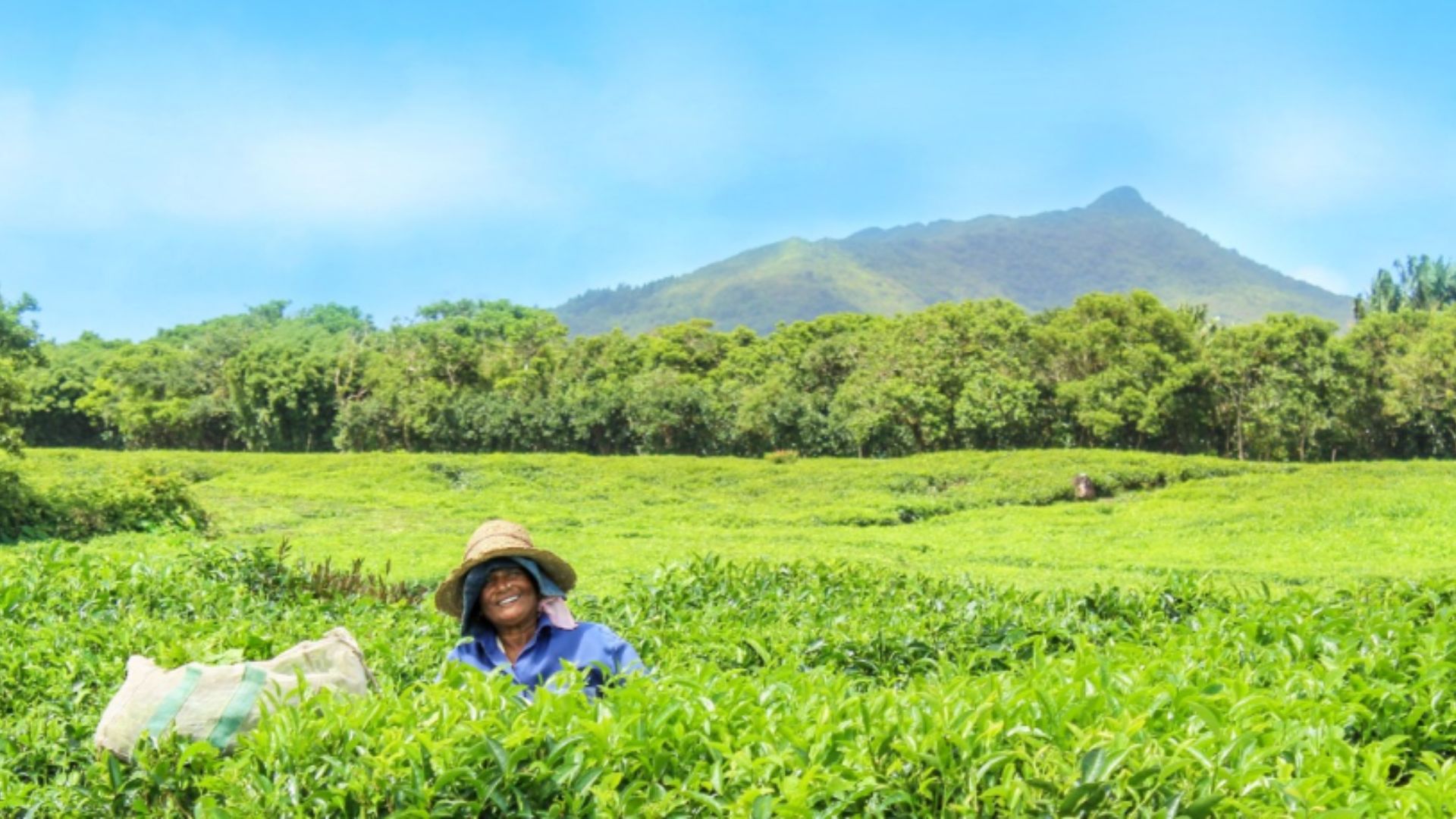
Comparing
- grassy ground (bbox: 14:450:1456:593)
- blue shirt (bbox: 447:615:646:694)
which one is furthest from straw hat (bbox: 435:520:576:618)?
grassy ground (bbox: 14:450:1456:593)

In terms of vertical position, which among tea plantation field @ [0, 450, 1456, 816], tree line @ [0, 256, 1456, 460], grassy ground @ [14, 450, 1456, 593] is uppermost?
tree line @ [0, 256, 1456, 460]

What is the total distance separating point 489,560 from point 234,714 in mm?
1236

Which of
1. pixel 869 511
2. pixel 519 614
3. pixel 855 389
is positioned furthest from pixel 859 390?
pixel 519 614

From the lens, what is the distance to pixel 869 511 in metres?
23.0

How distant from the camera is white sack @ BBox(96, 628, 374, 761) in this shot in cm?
317

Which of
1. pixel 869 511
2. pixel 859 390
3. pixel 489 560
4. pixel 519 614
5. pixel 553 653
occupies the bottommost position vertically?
pixel 869 511

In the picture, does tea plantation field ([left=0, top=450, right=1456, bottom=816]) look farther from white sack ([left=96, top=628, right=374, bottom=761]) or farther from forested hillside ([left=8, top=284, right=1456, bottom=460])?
forested hillside ([left=8, top=284, right=1456, bottom=460])

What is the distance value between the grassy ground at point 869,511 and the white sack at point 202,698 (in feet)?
17.9

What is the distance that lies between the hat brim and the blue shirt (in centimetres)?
18

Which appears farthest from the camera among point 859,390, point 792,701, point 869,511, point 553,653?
point 859,390

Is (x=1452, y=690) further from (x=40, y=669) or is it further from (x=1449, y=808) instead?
(x=40, y=669)

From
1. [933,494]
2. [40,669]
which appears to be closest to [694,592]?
[40,669]

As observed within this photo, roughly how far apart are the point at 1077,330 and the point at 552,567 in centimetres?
3670

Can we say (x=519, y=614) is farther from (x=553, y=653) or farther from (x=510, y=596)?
(x=553, y=653)
